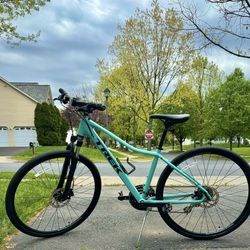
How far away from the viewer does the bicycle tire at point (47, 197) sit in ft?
9.81

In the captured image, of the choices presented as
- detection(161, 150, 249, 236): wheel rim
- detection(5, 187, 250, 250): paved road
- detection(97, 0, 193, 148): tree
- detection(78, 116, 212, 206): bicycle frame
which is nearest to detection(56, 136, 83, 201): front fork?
detection(78, 116, 212, 206): bicycle frame

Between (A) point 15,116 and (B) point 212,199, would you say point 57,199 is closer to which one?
(B) point 212,199

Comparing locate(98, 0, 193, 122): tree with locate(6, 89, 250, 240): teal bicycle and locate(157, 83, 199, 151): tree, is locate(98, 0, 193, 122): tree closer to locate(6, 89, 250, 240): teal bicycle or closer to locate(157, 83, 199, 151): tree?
locate(157, 83, 199, 151): tree

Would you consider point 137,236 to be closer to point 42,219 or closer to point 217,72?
point 42,219

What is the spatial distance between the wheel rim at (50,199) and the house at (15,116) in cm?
3151

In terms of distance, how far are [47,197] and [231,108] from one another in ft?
84.4

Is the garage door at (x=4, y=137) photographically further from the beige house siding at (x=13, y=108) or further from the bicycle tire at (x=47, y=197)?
the bicycle tire at (x=47, y=197)

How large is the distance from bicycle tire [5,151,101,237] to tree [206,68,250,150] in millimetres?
24384

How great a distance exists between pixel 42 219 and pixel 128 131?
106 ft

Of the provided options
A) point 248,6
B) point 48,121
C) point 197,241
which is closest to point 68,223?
point 197,241

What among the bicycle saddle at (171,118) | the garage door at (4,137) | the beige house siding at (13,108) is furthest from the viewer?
the garage door at (4,137)

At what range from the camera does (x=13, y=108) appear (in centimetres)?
3419

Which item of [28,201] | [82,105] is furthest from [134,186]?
[28,201]

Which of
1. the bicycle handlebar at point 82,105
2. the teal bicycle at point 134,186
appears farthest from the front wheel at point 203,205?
the bicycle handlebar at point 82,105
